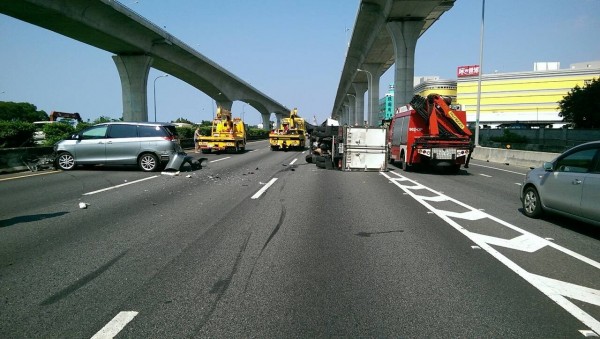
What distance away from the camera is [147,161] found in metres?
16.7

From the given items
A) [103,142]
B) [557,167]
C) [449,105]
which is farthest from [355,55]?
[557,167]

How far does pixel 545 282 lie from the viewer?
4.82 m

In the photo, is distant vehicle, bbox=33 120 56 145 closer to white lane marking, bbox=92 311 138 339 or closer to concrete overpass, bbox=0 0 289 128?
concrete overpass, bbox=0 0 289 128

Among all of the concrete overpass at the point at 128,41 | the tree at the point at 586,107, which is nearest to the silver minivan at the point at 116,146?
the concrete overpass at the point at 128,41

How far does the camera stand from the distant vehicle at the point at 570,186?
22.6 ft

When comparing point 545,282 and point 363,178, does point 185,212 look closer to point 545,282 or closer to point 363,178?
point 545,282

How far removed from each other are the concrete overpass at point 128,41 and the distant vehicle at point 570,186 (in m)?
24.9

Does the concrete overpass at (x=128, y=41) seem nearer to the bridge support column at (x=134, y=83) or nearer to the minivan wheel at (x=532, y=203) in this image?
the bridge support column at (x=134, y=83)

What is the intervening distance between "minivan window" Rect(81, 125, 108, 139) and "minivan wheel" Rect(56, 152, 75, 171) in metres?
1.09

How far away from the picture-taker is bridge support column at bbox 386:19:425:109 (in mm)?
33969

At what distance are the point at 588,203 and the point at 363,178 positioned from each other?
9.79 metres

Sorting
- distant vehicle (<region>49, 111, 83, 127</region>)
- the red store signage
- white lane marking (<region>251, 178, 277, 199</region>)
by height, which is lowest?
white lane marking (<region>251, 178, 277, 199</region>)

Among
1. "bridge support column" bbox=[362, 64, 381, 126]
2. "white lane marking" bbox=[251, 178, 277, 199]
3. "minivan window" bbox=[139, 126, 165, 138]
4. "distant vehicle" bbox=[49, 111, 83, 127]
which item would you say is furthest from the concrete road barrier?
"distant vehicle" bbox=[49, 111, 83, 127]

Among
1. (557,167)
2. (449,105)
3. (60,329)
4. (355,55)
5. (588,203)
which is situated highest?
(355,55)
